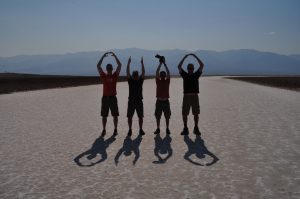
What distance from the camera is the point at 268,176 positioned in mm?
6734

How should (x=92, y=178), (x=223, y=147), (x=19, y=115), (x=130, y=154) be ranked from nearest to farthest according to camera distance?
(x=92, y=178), (x=130, y=154), (x=223, y=147), (x=19, y=115)

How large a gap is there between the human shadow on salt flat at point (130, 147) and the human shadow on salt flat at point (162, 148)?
404mm

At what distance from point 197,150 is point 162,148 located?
2.63ft

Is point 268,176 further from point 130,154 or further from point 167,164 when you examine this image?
point 130,154

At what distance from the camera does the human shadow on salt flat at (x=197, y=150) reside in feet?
25.8

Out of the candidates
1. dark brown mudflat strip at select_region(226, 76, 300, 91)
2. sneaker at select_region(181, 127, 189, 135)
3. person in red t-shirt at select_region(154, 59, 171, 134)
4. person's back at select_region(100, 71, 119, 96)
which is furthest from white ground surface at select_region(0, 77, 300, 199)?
dark brown mudflat strip at select_region(226, 76, 300, 91)

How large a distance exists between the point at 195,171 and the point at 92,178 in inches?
70.3

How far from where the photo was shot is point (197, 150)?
8.88 metres

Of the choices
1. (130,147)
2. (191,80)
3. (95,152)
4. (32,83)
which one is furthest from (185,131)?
(32,83)

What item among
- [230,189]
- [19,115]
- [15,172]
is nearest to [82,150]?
[15,172]

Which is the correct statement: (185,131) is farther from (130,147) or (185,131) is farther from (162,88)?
(130,147)

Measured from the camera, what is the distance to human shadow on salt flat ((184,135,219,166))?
787 cm

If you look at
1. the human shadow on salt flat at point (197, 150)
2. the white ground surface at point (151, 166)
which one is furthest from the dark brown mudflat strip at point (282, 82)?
the human shadow on salt flat at point (197, 150)

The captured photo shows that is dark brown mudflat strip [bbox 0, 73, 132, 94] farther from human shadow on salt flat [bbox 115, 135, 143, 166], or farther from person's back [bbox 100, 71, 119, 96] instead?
human shadow on salt flat [bbox 115, 135, 143, 166]
